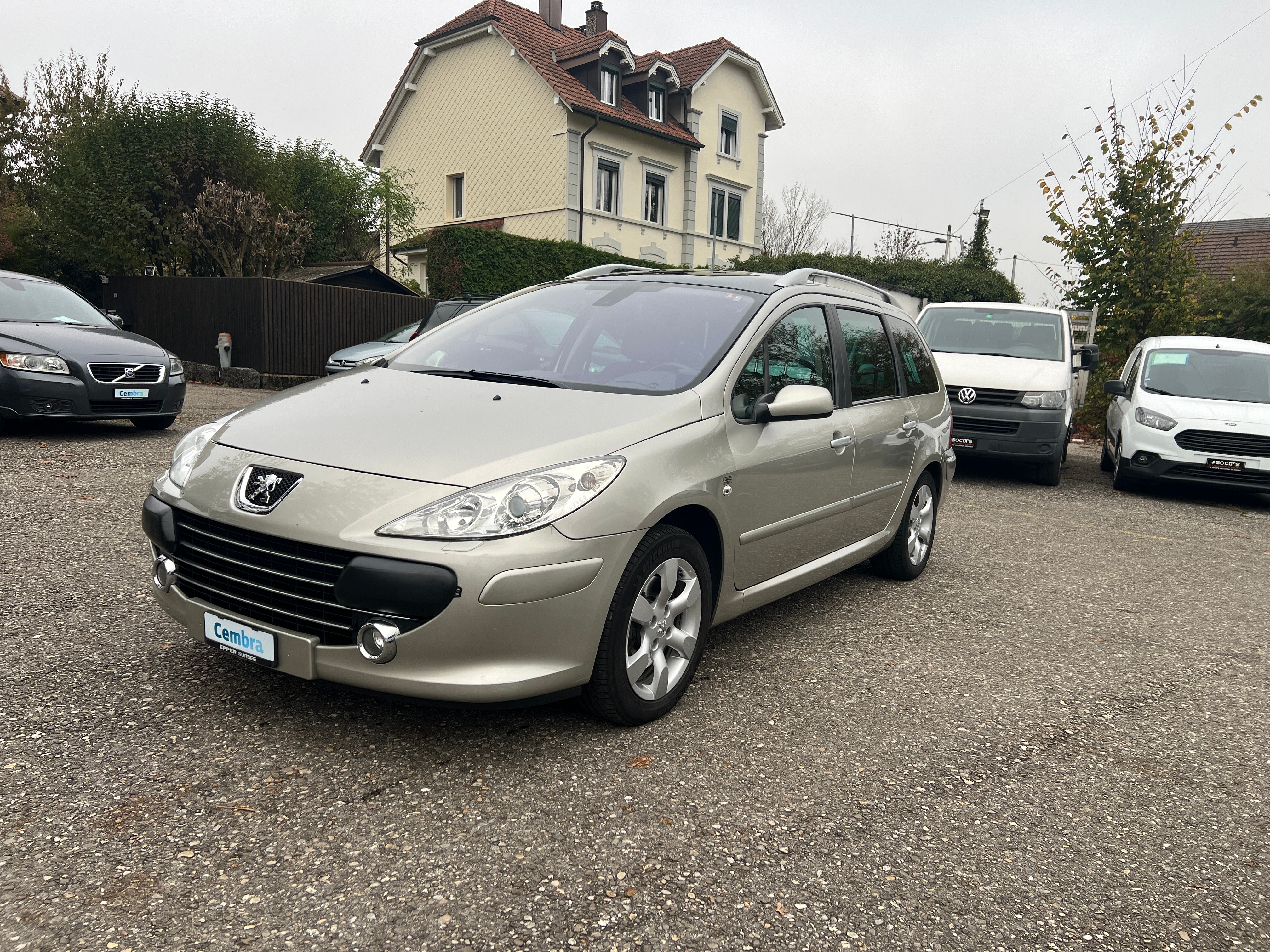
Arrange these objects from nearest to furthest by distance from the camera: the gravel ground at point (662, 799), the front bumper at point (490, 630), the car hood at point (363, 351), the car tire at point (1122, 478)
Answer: the gravel ground at point (662, 799), the front bumper at point (490, 630), the car tire at point (1122, 478), the car hood at point (363, 351)

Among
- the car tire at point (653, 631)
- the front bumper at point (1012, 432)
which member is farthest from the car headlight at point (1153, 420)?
the car tire at point (653, 631)

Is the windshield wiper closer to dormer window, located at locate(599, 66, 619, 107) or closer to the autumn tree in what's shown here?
the autumn tree

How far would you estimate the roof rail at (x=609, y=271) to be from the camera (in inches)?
194

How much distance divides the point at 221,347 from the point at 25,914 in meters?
16.4

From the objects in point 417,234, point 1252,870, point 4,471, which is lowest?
point 1252,870

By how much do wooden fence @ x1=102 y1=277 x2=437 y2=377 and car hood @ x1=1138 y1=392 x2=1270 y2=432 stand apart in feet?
40.6

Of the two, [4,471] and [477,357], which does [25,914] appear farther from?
[4,471]

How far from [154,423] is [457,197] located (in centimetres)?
2539

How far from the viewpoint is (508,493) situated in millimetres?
2961

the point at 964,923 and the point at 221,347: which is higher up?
the point at 221,347

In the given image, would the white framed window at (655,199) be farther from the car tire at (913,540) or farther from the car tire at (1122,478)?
the car tire at (913,540)

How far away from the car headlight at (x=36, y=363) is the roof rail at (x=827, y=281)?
268 inches

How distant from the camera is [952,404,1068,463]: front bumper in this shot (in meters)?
9.93

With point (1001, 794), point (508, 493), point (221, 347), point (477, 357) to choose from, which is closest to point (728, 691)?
point (1001, 794)
